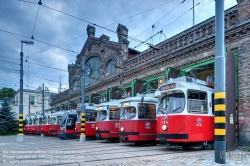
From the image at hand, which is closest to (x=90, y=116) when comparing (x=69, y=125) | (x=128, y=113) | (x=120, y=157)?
(x=69, y=125)

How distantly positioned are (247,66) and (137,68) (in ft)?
35.3

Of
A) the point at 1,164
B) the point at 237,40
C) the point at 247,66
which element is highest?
the point at 237,40

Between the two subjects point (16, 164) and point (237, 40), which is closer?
point (16, 164)

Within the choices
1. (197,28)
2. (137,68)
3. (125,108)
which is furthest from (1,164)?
(137,68)

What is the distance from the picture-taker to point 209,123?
10891mm

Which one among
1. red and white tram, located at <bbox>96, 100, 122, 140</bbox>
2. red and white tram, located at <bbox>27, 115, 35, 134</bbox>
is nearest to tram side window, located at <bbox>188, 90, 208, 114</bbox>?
red and white tram, located at <bbox>96, 100, 122, 140</bbox>

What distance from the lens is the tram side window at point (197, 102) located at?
10.5 m

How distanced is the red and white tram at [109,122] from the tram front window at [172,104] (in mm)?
5672

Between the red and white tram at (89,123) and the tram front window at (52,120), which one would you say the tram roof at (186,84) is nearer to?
the red and white tram at (89,123)

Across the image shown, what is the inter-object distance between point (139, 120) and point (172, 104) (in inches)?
118

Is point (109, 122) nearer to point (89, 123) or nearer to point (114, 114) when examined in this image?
point (114, 114)

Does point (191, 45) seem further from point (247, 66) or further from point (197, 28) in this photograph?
point (247, 66)

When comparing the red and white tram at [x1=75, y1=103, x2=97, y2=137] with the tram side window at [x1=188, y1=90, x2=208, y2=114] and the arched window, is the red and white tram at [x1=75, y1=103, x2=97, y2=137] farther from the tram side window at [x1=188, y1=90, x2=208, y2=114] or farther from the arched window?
the tram side window at [x1=188, y1=90, x2=208, y2=114]

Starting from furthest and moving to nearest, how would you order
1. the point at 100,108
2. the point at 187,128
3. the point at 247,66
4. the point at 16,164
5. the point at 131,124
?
1. the point at 100,108
2. the point at 131,124
3. the point at 247,66
4. the point at 187,128
5. the point at 16,164
